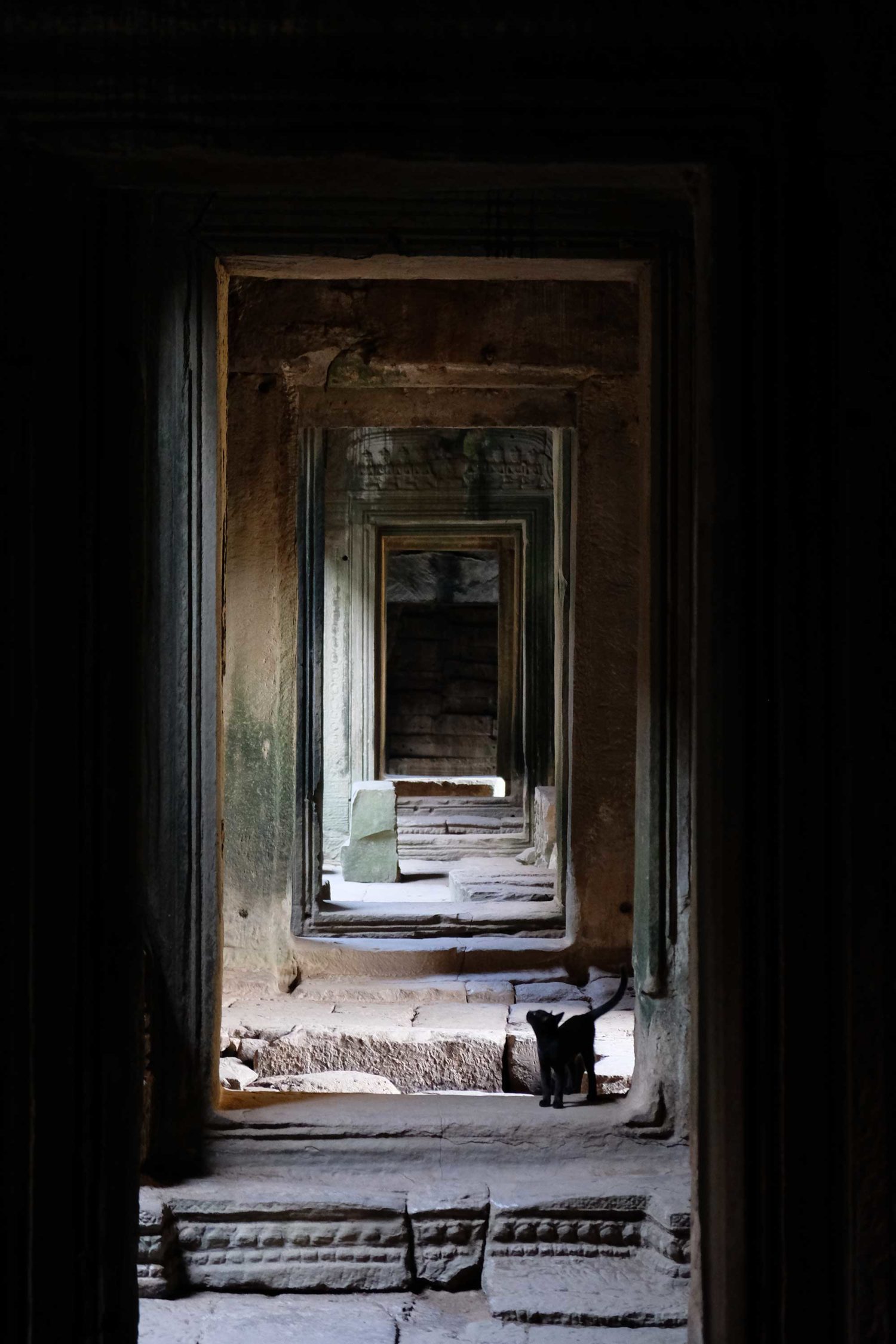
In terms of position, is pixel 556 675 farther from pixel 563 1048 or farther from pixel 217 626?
pixel 217 626

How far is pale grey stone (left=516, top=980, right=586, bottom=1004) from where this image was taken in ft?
18.7

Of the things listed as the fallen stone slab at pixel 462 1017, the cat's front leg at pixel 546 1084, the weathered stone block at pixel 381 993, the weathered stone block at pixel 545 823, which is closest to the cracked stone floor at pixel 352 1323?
the cat's front leg at pixel 546 1084

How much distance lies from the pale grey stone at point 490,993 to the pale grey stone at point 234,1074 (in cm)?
127

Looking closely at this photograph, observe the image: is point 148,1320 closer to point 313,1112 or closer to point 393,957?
point 313,1112

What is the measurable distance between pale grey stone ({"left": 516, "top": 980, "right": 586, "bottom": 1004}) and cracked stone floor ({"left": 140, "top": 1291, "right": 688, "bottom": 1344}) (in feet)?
8.09

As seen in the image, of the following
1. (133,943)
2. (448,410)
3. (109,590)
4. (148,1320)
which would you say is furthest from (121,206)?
(448,410)

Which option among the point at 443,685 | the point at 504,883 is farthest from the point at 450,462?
the point at 443,685

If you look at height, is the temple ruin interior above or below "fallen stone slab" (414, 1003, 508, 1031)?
above

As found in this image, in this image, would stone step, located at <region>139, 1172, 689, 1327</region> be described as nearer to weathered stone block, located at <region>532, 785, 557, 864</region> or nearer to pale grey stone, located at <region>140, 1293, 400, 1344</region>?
pale grey stone, located at <region>140, 1293, 400, 1344</region>

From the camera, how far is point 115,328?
1.87 m

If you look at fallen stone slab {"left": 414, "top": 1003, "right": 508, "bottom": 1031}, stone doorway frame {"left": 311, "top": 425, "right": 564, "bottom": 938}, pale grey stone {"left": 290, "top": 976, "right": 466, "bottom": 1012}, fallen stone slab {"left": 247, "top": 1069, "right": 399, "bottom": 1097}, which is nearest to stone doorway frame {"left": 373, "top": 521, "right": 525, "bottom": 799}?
stone doorway frame {"left": 311, "top": 425, "right": 564, "bottom": 938}

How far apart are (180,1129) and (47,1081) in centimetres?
187

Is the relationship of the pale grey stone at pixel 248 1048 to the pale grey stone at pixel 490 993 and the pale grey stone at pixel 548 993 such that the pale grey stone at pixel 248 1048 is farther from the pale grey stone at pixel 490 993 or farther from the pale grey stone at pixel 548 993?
the pale grey stone at pixel 548 993

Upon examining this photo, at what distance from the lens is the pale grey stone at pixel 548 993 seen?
5688 millimetres
